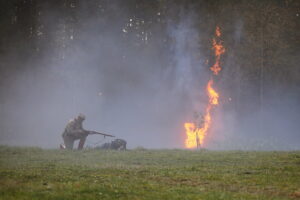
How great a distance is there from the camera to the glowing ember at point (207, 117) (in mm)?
41828

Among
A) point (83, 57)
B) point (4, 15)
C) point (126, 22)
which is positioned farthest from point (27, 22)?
point (126, 22)

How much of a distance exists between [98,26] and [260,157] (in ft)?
142

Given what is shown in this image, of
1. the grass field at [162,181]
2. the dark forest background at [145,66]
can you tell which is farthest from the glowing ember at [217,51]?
the grass field at [162,181]

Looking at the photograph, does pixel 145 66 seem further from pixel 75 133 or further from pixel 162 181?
pixel 162 181

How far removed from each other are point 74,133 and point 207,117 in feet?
54.6

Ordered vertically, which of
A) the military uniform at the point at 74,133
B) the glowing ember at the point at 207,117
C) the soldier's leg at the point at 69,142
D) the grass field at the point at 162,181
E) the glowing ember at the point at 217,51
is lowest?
the grass field at the point at 162,181

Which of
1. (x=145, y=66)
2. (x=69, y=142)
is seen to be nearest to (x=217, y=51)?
(x=145, y=66)

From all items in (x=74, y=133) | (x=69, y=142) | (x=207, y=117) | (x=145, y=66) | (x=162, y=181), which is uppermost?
(x=145, y=66)

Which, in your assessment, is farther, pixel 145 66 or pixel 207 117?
pixel 145 66

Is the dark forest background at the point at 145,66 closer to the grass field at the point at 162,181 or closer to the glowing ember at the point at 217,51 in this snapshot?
the glowing ember at the point at 217,51

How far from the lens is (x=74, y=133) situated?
32.1m

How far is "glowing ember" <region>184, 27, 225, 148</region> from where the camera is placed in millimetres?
41828

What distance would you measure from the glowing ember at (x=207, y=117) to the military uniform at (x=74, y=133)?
34.8 feet

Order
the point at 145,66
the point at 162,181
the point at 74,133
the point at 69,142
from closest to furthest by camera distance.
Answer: the point at 162,181 → the point at 74,133 → the point at 69,142 → the point at 145,66
